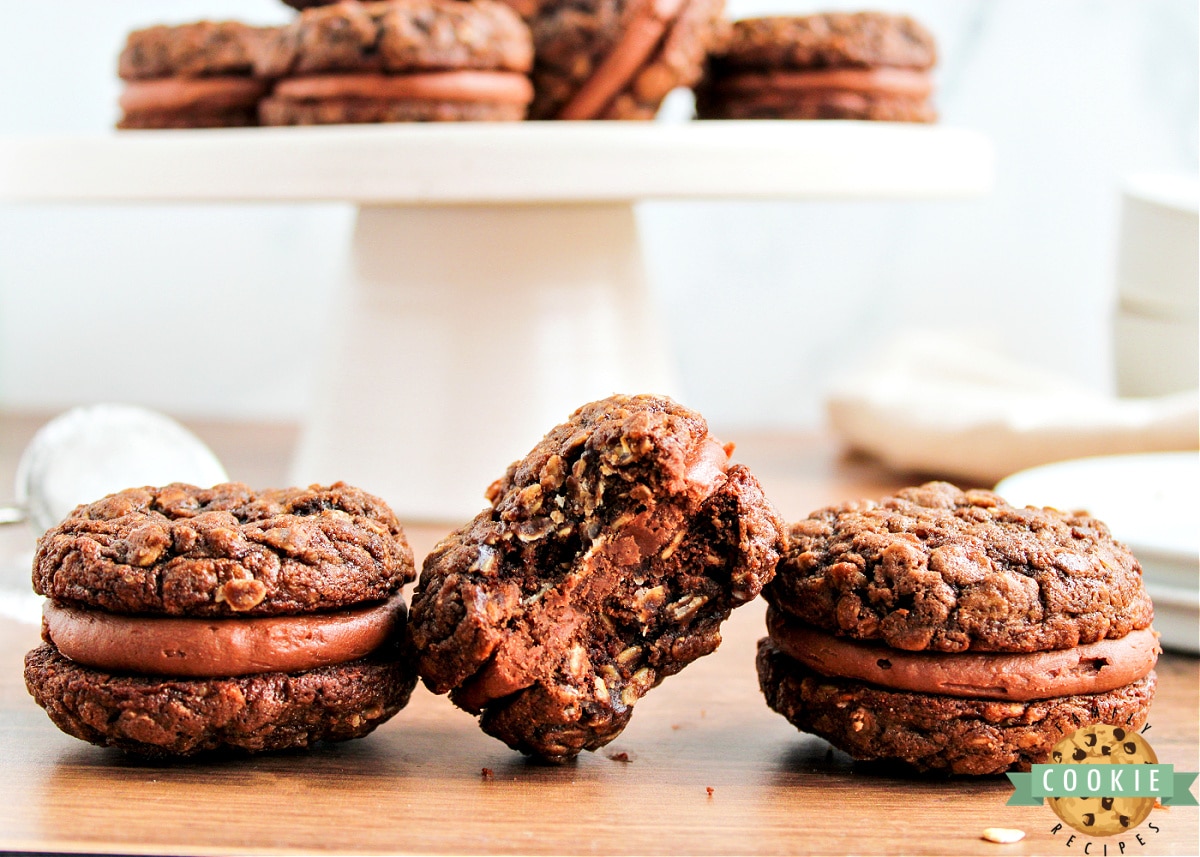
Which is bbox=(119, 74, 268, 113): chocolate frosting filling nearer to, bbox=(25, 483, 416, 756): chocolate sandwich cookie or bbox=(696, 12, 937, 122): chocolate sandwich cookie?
bbox=(696, 12, 937, 122): chocolate sandwich cookie

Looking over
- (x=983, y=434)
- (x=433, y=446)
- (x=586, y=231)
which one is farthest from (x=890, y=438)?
(x=433, y=446)

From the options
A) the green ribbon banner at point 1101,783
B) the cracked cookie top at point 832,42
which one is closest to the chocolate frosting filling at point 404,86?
the cracked cookie top at point 832,42

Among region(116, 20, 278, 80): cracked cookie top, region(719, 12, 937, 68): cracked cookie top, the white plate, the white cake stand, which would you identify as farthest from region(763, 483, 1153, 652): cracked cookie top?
region(116, 20, 278, 80): cracked cookie top

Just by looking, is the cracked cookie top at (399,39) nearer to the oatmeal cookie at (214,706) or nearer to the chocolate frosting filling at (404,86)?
the chocolate frosting filling at (404,86)

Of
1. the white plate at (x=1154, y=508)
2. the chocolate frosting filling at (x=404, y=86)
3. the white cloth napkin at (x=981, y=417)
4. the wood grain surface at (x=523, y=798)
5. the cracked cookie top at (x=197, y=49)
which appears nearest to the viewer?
the wood grain surface at (x=523, y=798)

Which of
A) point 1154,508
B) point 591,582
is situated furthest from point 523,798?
point 1154,508

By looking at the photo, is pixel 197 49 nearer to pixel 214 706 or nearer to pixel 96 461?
pixel 96 461

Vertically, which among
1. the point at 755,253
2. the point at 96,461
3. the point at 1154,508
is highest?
the point at 1154,508
